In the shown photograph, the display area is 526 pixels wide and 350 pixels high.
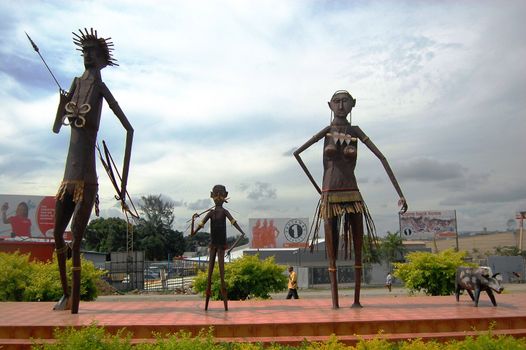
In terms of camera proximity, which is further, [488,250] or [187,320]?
[488,250]

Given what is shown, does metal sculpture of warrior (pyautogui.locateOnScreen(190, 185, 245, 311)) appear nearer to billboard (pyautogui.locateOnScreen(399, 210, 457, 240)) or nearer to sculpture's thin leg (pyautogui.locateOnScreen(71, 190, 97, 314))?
sculpture's thin leg (pyautogui.locateOnScreen(71, 190, 97, 314))

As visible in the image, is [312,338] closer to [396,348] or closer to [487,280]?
[396,348]

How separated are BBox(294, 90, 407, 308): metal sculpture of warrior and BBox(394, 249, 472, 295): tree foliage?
16.4 ft

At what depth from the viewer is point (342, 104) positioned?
350 inches

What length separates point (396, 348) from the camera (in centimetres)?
585

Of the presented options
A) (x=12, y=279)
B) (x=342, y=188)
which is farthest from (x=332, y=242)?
(x=12, y=279)

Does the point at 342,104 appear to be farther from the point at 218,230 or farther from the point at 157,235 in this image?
the point at 157,235

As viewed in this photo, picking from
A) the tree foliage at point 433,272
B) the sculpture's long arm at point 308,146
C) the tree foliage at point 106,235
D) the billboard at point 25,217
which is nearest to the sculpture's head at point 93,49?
the sculpture's long arm at point 308,146

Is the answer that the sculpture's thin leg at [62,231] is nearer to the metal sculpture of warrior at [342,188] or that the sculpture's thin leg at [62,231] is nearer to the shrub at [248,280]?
the metal sculpture of warrior at [342,188]

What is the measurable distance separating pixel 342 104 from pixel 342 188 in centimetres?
147

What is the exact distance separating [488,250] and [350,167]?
61.4 m

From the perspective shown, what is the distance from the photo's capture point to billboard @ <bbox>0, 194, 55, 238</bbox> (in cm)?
4122

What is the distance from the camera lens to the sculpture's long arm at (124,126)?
27.0 feet

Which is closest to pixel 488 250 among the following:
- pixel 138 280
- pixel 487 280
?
pixel 138 280
